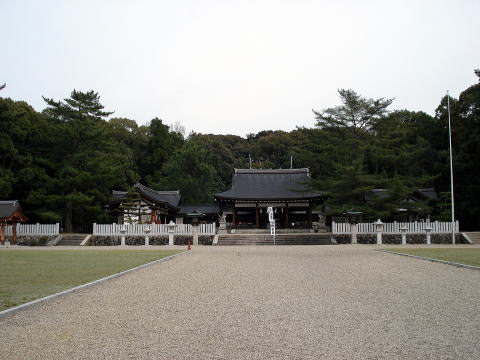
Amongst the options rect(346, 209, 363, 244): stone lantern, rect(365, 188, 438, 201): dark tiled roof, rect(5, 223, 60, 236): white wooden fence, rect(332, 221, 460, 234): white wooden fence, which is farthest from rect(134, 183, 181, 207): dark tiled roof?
rect(365, 188, 438, 201): dark tiled roof

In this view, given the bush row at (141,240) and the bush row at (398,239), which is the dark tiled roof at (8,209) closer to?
the bush row at (141,240)

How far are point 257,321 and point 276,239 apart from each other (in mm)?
→ 22243

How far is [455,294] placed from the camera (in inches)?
282

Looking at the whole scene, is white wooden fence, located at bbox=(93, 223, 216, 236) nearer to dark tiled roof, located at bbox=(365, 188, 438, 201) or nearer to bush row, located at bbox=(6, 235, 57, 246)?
bush row, located at bbox=(6, 235, 57, 246)

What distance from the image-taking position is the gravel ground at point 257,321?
4.05m

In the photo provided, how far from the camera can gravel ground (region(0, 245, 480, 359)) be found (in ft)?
13.3

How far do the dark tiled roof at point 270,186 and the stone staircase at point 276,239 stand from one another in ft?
16.7

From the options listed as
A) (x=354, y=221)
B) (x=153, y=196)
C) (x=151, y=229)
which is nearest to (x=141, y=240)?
(x=151, y=229)

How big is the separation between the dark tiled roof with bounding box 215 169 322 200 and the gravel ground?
23721 mm

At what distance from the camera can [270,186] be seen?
117 feet

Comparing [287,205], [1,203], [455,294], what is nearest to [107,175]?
[1,203]

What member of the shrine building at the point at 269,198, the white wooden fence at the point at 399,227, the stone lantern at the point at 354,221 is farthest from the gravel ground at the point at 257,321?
the shrine building at the point at 269,198

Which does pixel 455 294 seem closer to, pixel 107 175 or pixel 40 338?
pixel 40 338

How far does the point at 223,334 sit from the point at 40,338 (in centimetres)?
175
